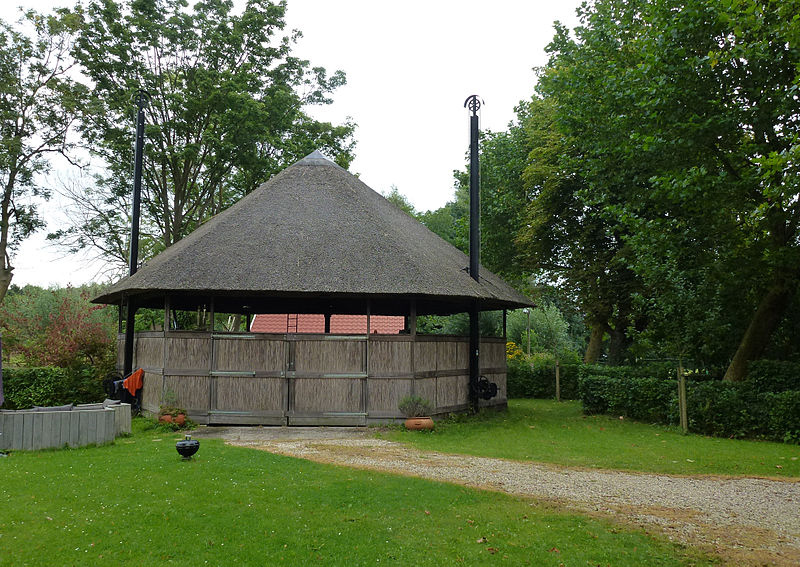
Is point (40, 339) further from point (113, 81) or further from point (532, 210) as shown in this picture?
point (532, 210)

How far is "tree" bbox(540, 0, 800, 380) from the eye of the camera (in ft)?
41.4

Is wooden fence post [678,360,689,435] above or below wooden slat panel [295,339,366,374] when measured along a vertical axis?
below

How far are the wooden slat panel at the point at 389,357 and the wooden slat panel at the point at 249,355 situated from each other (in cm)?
217

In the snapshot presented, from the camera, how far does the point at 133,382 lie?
585 inches

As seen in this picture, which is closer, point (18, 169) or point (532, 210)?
point (532, 210)

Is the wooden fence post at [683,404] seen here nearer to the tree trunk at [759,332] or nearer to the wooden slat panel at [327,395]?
the tree trunk at [759,332]

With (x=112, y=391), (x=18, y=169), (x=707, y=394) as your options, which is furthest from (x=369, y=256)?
(x=18, y=169)

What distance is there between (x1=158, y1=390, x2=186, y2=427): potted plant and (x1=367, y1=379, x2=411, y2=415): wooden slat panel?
14.4 feet

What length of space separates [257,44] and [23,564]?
25.7 m

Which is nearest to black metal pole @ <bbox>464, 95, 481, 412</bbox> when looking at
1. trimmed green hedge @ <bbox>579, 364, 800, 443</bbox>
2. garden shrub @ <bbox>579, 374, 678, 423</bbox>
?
garden shrub @ <bbox>579, 374, 678, 423</bbox>

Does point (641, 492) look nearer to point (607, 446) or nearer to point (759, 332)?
point (607, 446)

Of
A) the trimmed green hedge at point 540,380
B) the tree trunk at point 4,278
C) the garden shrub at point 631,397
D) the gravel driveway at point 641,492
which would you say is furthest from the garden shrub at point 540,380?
the tree trunk at point 4,278

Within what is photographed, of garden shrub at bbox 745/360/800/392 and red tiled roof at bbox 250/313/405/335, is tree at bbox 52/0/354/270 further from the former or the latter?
garden shrub at bbox 745/360/800/392

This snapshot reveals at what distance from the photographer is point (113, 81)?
24328 mm
